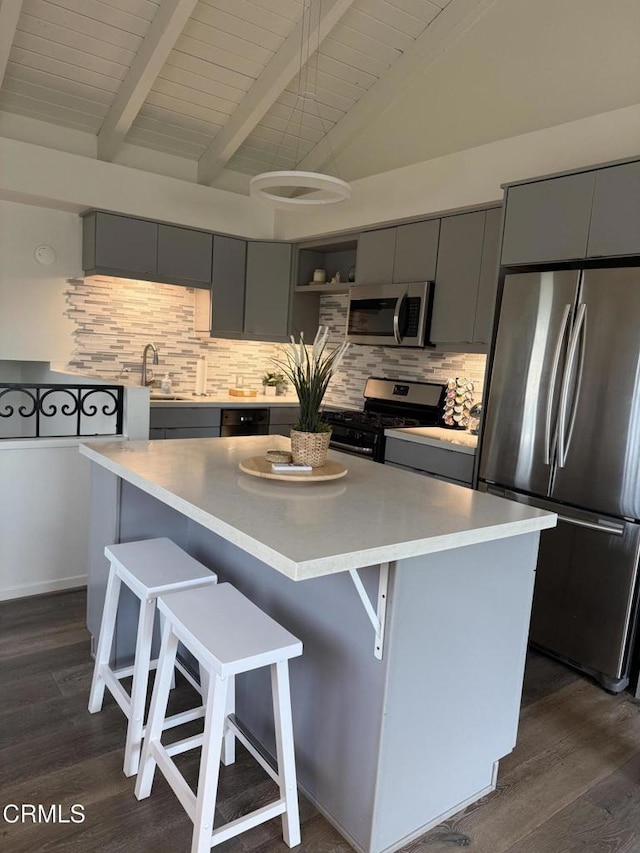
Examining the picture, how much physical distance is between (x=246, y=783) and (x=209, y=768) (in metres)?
0.50

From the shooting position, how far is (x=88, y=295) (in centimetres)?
468

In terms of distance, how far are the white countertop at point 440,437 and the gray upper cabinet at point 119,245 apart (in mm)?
2243

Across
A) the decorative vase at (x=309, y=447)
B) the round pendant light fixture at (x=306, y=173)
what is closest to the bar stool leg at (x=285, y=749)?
the decorative vase at (x=309, y=447)

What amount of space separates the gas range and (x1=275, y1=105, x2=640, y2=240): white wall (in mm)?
1215

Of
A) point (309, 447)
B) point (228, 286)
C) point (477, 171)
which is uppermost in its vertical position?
point (477, 171)

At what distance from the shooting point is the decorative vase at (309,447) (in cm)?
213

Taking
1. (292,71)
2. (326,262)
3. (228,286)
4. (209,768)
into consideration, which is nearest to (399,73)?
(292,71)

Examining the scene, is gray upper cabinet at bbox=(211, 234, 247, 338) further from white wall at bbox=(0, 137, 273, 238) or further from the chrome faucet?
the chrome faucet

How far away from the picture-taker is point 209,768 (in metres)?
1.50

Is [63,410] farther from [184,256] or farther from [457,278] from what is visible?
[457,278]

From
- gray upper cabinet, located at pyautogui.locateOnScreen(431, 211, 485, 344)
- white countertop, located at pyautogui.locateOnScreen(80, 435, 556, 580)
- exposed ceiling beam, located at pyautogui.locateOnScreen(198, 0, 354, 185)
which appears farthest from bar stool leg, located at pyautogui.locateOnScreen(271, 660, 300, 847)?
exposed ceiling beam, located at pyautogui.locateOnScreen(198, 0, 354, 185)

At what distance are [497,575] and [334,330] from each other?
372 centimetres

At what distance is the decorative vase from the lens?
7.00ft

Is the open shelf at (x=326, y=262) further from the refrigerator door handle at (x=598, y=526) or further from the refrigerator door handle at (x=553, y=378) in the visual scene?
the refrigerator door handle at (x=598, y=526)
